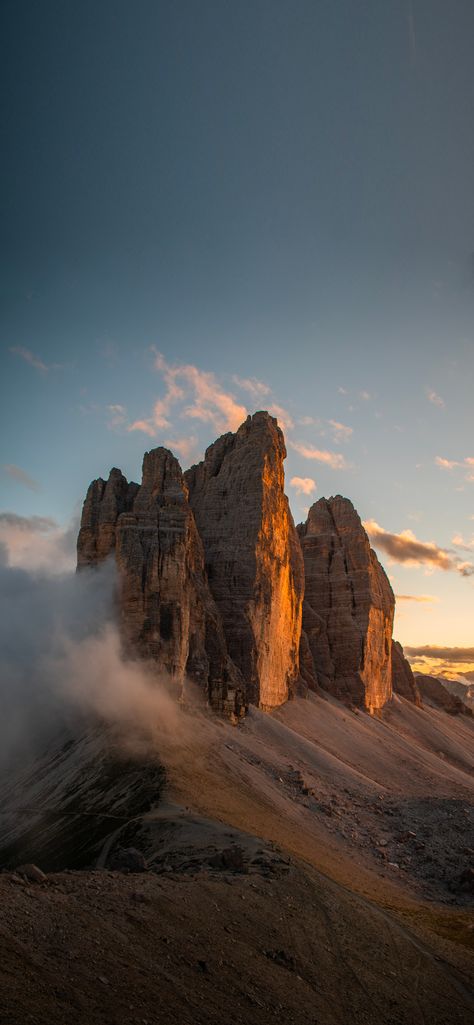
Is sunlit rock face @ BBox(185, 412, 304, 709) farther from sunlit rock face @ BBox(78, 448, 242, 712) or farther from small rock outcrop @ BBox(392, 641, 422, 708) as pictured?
small rock outcrop @ BBox(392, 641, 422, 708)

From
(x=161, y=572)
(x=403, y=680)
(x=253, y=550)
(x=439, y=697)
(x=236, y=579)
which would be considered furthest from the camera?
(x=439, y=697)

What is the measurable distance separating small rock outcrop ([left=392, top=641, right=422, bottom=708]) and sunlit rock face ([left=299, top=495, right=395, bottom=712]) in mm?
10857

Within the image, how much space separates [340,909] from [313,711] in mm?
63580

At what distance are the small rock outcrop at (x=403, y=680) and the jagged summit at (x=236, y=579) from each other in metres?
13.9

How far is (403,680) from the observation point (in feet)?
432

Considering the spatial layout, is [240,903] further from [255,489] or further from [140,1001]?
[255,489]

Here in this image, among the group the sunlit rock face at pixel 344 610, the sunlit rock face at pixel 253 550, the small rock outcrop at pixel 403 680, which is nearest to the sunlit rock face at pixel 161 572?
the sunlit rock face at pixel 253 550

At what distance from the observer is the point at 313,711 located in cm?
8431

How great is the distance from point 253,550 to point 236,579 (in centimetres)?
396

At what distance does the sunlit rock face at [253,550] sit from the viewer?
75875mm

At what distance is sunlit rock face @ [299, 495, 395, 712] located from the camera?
103m

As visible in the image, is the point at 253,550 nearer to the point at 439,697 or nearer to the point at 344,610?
the point at 344,610

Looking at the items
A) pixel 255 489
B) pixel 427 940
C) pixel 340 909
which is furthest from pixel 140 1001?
pixel 255 489

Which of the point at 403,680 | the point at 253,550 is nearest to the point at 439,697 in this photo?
the point at 403,680
